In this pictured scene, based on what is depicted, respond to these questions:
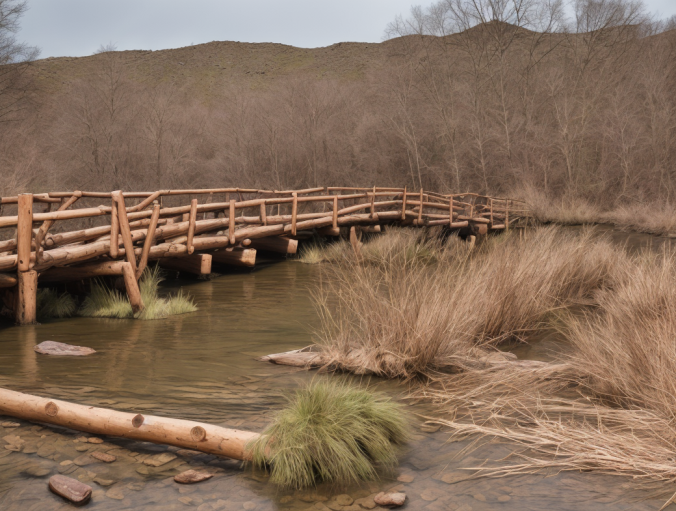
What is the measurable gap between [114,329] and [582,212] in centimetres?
2358

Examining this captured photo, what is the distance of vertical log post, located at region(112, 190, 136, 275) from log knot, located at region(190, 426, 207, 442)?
4.80 meters

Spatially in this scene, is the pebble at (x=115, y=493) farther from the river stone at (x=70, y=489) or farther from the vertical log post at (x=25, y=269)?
the vertical log post at (x=25, y=269)

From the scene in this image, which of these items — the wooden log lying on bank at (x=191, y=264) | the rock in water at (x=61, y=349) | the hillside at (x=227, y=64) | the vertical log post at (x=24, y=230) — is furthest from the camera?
the hillside at (x=227, y=64)

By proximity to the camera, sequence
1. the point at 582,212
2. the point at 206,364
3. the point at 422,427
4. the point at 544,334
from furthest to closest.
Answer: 1. the point at 582,212
2. the point at 544,334
3. the point at 206,364
4. the point at 422,427

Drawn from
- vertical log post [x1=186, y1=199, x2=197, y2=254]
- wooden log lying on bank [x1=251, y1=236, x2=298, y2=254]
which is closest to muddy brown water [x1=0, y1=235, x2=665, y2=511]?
vertical log post [x1=186, y1=199, x2=197, y2=254]

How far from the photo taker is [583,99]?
3128 centimetres

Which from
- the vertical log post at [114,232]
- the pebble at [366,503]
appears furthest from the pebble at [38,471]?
the vertical log post at [114,232]

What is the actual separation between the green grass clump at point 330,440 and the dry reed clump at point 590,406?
0.59 m

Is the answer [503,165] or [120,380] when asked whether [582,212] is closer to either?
[503,165]

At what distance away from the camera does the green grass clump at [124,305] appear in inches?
319

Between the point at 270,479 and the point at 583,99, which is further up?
the point at 583,99

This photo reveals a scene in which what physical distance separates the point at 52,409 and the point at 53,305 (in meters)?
4.46

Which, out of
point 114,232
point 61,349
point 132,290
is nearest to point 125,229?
point 114,232

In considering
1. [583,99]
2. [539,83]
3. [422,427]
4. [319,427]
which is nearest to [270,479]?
[319,427]
